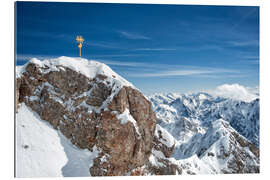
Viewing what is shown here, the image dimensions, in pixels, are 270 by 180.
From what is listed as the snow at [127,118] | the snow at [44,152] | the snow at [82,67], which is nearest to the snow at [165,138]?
the snow at [127,118]

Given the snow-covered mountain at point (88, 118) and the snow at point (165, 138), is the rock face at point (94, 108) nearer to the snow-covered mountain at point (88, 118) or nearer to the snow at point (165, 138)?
the snow-covered mountain at point (88, 118)

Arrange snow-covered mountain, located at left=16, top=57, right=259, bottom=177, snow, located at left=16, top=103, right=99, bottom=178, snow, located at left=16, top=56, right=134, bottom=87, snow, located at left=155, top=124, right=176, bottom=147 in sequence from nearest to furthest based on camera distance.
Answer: snow, located at left=16, top=103, right=99, bottom=178, snow-covered mountain, located at left=16, top=57, right=259, bottom=177, snow, located at left=16, top=56, right=134, bottom=87, snow, located at left=155, top=124, right=176, bottom=147

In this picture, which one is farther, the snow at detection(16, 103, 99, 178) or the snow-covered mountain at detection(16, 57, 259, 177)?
the snow-covered mountain at detection(16, 57, 259, 177)

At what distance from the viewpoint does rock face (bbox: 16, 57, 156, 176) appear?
8617mm

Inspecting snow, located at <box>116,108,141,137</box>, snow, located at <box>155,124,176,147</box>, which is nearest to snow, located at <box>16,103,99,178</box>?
snow, located at <box>116,108,141,137</box>

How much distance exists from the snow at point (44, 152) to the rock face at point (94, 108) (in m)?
0.28

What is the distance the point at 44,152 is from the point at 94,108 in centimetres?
269

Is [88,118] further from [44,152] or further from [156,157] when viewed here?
[156,157]

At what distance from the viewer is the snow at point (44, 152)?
6.86 m

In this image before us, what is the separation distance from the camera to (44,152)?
294 inches

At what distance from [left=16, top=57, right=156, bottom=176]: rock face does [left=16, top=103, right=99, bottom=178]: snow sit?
0.91 ft

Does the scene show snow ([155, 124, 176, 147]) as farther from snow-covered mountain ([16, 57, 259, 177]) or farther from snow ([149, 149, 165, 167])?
snow-covered mountain ([16, 57, 259, 177])

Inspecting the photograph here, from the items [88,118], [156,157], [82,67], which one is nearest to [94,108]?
[88,118]
